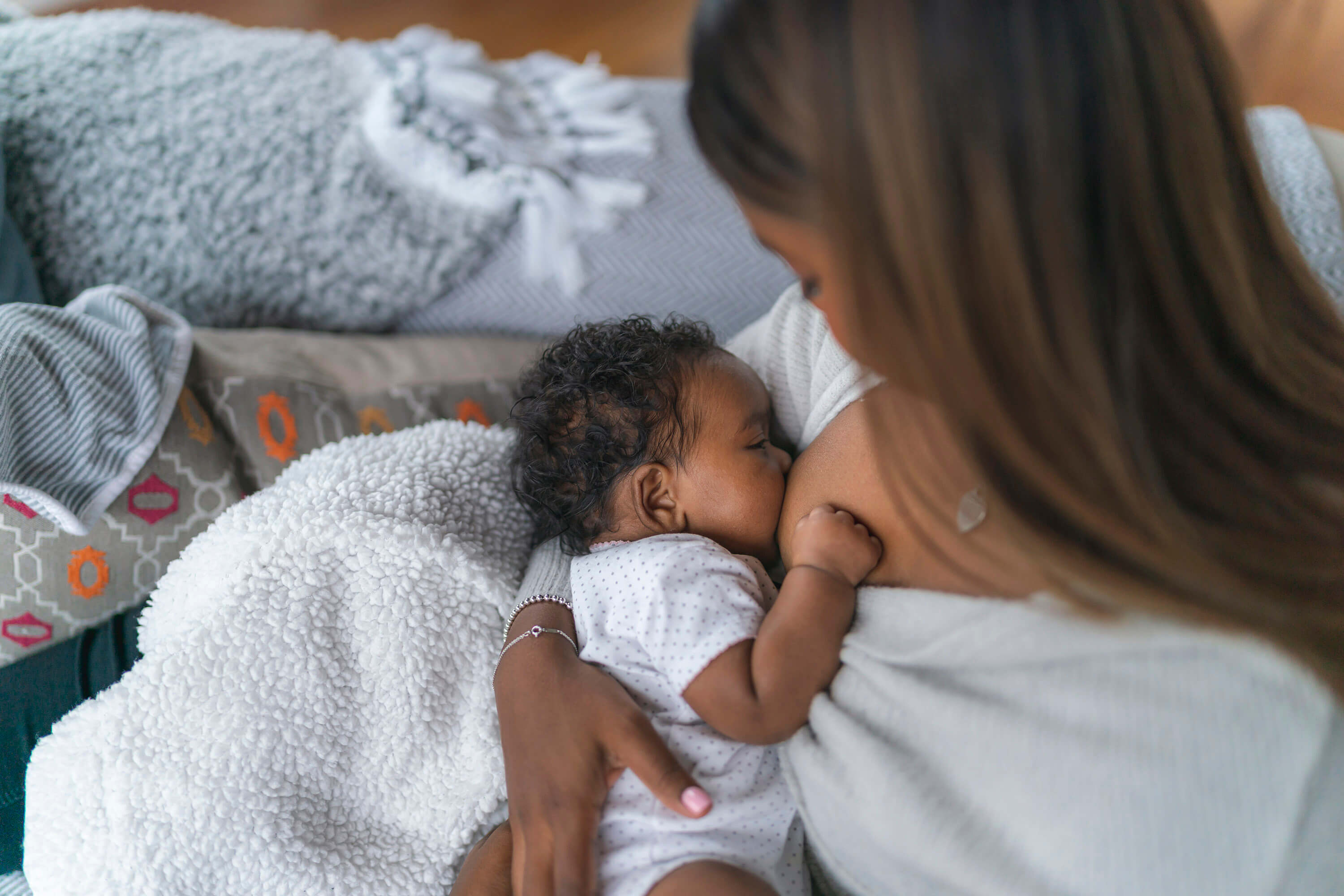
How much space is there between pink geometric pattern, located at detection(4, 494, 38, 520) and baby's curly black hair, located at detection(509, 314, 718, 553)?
521mm

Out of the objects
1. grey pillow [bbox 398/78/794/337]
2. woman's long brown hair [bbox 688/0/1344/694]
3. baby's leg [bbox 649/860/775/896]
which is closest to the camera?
woman's long brown hair [bbox 688/0/1344/694]

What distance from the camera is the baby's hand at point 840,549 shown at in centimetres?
81

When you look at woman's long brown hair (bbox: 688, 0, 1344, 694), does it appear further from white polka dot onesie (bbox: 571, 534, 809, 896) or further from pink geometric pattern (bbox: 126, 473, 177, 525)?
pink geometric pattern (bbox: 126, 473, 177, 525)

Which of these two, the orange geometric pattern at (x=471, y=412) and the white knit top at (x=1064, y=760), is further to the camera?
the orange geometric pattern at (x=471, y=412)

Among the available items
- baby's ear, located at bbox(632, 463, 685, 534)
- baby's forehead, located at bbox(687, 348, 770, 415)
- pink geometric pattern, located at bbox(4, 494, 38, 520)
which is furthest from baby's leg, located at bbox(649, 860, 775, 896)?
pink geometric pattern, located at bbox(4, 494, 38, 520)

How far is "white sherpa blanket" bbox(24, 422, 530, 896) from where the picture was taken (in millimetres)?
821

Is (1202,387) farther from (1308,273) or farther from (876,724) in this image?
(876,724)

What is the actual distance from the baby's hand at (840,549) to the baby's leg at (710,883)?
269mm

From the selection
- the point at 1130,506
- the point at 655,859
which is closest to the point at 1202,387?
the point at 1130,506

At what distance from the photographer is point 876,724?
73cm

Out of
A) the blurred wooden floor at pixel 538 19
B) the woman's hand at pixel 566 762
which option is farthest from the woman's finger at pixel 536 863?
the blurred wooden floor at pixel 538 19

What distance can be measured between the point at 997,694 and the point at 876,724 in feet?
0.36

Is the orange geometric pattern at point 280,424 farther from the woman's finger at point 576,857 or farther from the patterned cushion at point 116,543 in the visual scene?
the woman's finger at point 576,857

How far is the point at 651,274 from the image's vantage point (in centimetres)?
131
